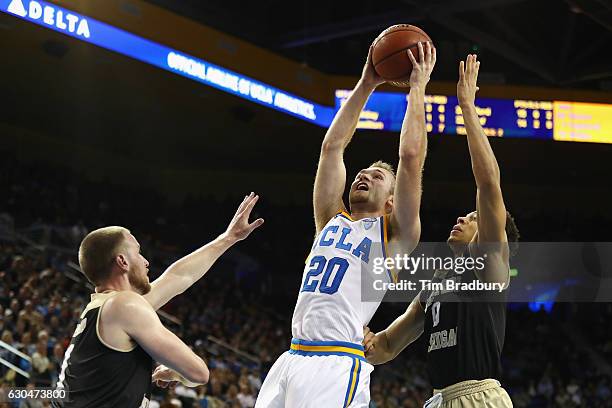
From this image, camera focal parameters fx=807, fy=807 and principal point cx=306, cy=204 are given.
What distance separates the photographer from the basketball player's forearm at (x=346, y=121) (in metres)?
4.00

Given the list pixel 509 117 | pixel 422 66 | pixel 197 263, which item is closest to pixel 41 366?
pixel 197 263

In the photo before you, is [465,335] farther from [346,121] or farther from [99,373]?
[99,373]

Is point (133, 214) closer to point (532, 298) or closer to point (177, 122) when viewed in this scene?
point (177, 122)

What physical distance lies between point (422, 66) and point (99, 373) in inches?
80.5

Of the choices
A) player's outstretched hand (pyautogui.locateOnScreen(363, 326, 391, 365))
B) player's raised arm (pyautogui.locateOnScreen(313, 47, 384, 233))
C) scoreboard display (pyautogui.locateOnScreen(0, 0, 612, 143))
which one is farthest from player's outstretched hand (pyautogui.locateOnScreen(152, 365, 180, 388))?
scoreboard display (pyautogui.locateOnScreen(0, 0, 612, 143))

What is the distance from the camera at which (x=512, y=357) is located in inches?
640

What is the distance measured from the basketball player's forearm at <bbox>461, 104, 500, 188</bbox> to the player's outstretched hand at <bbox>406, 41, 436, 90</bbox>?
0.25 meters

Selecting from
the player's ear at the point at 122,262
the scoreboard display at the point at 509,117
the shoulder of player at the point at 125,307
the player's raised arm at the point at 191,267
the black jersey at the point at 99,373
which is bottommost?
the black jersey at the point at 99,373

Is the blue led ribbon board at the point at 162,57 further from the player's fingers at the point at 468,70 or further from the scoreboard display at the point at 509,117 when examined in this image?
the player's fingers at the point at 468,70

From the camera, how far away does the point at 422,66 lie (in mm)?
3887

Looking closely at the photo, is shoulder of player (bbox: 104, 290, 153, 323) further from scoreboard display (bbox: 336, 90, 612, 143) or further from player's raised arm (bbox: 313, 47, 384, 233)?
scoreboard display (bbox: 336, 90, 612, 143)

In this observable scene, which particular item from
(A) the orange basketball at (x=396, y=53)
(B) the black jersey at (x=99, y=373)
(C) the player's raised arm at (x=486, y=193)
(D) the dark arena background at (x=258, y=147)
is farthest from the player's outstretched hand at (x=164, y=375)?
(D) the dark arena background at (x=258, y=147)

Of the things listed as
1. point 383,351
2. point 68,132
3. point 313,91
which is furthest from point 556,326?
point 383,351

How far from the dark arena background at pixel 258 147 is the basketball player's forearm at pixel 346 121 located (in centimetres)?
629
